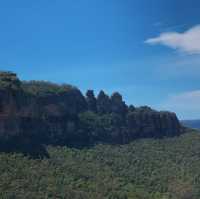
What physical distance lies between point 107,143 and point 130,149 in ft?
13.1

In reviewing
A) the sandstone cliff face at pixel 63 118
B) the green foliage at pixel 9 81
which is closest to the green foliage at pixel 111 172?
the sandstone cliff face at pixel 63 118

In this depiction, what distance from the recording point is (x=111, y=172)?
67.4 m

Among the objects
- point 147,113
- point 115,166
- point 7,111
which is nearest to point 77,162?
point 115,166

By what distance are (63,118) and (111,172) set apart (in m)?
14.8

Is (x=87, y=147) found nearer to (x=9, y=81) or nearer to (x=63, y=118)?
(x=63, y=118)

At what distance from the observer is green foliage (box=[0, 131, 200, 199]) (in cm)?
5350

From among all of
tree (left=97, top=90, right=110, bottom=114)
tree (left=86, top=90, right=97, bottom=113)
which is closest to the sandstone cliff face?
tree (left=97, top=90, right=110, bottom=114)

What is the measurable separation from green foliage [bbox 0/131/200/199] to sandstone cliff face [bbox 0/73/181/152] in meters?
2.77

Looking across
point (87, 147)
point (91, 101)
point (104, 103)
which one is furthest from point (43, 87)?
point (104, 103)

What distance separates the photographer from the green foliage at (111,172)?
176ft

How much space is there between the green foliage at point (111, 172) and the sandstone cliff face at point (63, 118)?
2.77 meters

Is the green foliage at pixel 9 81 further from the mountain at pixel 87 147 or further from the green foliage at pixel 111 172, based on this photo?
the green foliage at pixel 111 172

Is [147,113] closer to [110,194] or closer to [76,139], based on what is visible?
[76,139]

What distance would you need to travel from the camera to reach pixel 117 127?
8656cm
